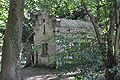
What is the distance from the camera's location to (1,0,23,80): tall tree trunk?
22.9ft

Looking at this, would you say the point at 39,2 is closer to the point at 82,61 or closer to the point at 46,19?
the point at 82,61

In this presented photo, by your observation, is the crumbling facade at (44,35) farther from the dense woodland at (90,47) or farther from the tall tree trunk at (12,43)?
the dense woodland at (90,47)

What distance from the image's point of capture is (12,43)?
23.3 ft

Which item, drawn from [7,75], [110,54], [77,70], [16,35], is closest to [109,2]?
[110,54]

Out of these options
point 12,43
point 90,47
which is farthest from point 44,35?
point 90,47

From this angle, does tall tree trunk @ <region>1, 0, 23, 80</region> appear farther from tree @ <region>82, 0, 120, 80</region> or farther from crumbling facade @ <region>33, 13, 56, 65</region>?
crumbling facade @ <region>33, 13, 56, 65</region>

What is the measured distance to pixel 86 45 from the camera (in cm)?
450

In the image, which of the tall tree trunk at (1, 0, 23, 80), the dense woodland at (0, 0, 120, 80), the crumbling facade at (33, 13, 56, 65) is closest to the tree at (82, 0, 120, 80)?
the dense woodland at (0, 0, 120, 80)

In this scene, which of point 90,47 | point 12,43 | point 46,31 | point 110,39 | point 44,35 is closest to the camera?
point 90,47

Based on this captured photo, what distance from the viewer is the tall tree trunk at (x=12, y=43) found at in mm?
6973

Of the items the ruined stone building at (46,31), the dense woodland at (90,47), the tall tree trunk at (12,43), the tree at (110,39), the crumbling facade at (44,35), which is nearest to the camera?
the dense woodland at (90,47)

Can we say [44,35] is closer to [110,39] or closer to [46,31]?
[46,31]

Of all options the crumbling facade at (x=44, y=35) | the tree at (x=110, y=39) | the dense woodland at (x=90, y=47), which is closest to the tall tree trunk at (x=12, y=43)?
the dense woodland at (x=90, y=47)

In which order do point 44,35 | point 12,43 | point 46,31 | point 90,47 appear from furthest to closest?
point 44,35 < point 46,31 < point 12,43 < point 90,47
